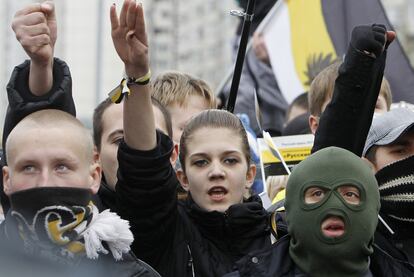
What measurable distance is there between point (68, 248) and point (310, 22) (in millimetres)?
4304

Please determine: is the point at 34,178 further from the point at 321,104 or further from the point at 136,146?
the point at 321,104

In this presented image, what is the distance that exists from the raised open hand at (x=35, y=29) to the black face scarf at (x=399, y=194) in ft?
4.38

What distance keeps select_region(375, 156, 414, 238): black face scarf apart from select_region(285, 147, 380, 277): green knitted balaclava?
0.44 m

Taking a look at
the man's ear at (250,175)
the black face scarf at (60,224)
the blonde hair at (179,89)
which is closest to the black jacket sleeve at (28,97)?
the black face scarf at (60,224)

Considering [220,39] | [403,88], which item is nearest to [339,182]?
[403,88]

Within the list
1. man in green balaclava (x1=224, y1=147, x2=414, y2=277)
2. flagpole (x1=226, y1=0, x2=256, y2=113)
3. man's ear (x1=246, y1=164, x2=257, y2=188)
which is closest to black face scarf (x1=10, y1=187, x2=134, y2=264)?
man in green balaclava (x1=224, y1=147, x2=414, y2=277)

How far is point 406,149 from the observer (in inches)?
188

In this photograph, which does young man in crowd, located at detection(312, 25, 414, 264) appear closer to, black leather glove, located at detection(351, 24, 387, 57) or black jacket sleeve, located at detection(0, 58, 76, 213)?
black leather glove, located at detection(351, 24, 387, 57)

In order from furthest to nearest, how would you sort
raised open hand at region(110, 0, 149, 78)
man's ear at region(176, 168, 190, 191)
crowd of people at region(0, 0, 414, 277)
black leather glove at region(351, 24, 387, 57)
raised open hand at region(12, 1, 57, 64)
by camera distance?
1. man's ear at region(176, 168, 190, 191)
2. black leather glove at region(351, 24, 387, 57)
3. raised open hand at region(12, 1, 57, 64)
4. raised open hand at region(110, 0, 149, 78)
5. crowd of people at region(0, 0, 414, 277)

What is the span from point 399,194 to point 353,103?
1.23 feet

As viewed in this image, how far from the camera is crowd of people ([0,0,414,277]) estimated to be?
4.06m

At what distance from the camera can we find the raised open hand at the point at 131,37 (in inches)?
164

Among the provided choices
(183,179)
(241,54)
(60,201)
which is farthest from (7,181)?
(241,54)

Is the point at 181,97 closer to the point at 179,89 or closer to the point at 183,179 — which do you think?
the point at 179,89
